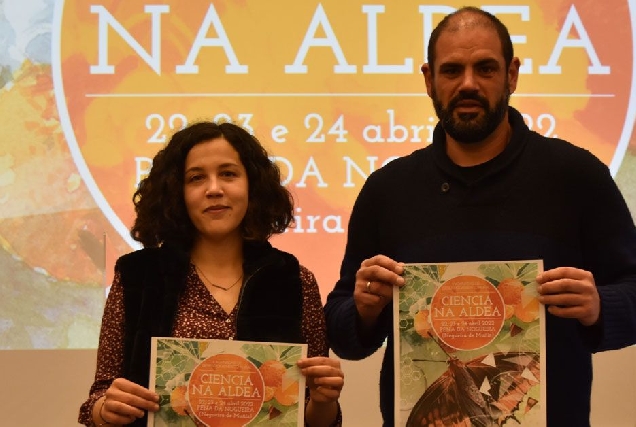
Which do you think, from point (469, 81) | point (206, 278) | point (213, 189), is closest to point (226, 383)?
point (206, 278)

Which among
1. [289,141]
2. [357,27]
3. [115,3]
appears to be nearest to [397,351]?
[289,141]

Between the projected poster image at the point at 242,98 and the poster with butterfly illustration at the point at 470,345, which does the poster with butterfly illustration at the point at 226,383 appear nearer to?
the poster with butterfly illustration at the point at 470,345

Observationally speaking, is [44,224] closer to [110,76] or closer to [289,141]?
[110,76]

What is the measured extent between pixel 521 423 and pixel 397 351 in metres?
0.28

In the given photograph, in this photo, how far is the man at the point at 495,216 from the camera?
1844mm

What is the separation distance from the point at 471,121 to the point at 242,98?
4.94 feet

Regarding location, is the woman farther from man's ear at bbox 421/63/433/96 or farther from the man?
man's ear at bbox 421/63/433/96

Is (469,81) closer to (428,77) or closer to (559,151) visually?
(428,77)

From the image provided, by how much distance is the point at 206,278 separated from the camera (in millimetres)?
2027

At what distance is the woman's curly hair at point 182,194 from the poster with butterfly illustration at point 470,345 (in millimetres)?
453

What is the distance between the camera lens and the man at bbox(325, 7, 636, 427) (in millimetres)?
1844

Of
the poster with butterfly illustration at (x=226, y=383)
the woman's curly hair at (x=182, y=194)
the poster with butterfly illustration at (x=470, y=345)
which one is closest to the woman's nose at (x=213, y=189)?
the woman's curly hair at (x=182, y=194)

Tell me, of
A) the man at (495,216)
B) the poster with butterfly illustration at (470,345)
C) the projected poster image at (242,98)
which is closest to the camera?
the poster with butterfly illustration at (470,345)

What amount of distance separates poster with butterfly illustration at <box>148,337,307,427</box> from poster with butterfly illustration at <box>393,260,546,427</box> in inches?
9.0
